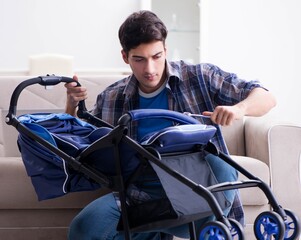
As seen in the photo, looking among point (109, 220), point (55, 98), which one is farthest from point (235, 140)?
point (109, 220)

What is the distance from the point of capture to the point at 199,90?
Result: 83.9 inches

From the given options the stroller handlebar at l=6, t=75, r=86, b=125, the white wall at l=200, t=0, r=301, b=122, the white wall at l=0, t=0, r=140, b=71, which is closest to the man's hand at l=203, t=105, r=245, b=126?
the stroller handlebar at l=6, t=75, r=86, b=125

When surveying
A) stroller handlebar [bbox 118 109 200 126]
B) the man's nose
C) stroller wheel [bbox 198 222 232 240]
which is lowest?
stroller wheel [bbox 198 222 232 240]

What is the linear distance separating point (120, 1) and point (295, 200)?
3.54 metres

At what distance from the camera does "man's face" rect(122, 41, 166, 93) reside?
201 cm

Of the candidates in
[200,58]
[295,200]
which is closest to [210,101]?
[295,200]

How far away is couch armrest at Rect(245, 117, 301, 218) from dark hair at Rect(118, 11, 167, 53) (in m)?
0.90

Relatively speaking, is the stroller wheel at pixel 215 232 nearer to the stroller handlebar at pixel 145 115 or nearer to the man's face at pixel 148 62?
the stroller handlebar at pixel 145 115

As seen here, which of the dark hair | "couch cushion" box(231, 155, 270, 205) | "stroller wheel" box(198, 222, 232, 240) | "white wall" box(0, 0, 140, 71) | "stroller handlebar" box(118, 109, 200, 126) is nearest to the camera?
"stroller wheel" box(198, 222, 232, 240)

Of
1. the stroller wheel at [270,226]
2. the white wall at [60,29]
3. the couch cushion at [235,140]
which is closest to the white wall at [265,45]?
the white wall at [60,29]

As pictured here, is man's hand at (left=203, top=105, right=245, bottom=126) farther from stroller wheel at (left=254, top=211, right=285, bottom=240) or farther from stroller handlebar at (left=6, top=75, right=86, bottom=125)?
stroller handlebar at (left=6, top=75, right=86, bottom=125)

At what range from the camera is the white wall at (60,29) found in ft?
18.5

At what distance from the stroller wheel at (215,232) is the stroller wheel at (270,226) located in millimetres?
223

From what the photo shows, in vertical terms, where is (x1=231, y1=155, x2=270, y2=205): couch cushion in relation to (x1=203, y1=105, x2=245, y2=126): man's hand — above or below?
below
